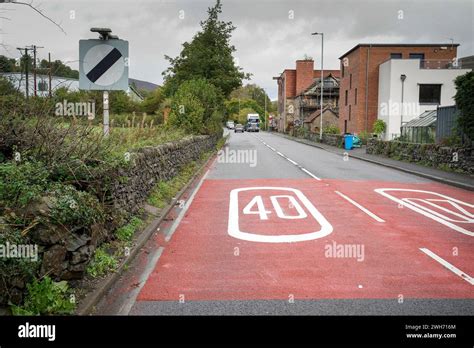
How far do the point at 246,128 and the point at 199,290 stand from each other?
92029 mm

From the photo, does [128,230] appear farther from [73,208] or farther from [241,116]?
[241,116]

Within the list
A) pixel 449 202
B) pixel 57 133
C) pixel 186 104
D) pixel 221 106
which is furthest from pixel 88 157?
pixel 221 106

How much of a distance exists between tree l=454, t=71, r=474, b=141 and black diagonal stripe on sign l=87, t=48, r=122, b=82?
48.1ft

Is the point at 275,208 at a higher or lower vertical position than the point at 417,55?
lower

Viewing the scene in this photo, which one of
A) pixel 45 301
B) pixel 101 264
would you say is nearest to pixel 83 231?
pixel 101 264

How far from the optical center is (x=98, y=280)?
5.69 meters

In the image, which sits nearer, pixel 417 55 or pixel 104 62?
pixel 104 62

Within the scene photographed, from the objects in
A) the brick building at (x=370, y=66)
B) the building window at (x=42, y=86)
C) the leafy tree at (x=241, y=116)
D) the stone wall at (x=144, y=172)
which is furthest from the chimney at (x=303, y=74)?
the building window at (x=42, y=86)

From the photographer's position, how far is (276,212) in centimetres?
1044

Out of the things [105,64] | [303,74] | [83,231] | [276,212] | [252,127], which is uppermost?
[303,74]

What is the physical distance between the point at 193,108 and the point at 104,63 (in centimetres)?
1646

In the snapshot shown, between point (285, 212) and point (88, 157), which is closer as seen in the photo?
point (88, 157)

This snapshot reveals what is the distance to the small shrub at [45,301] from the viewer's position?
449cm
